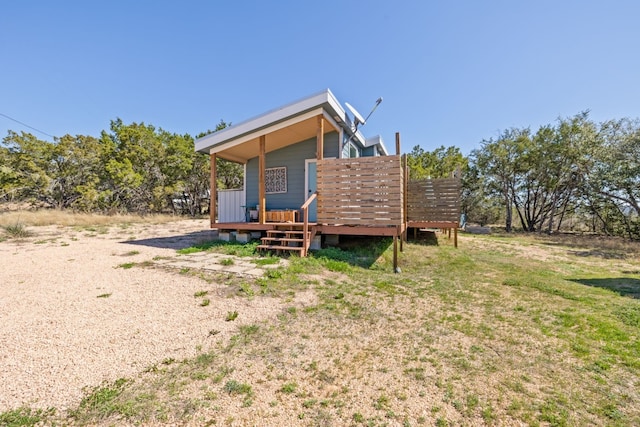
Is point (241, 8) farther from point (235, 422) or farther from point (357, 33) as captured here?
point (235, 422)

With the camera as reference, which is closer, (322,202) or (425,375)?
(425,375)

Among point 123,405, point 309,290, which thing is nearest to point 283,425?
point 123,405

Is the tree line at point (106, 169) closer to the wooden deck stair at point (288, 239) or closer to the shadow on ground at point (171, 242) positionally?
the shadow on ground at point (171, 242)

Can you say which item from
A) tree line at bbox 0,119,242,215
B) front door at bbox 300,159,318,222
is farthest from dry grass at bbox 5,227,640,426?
tree line at bbox 0,119,242,215

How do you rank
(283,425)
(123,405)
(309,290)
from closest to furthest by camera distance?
(283,425)
(123,405)
(309,290)

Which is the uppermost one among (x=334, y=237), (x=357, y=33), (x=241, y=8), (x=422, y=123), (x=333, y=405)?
(x=241, y=8)

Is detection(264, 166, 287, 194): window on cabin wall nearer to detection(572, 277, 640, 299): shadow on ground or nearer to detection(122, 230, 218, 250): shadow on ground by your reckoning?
detection(122, 230, 218, 250): shadow on ground

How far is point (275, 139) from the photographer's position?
8.23 metres

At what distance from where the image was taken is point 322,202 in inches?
255

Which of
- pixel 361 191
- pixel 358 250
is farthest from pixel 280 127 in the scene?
pixel 358 250

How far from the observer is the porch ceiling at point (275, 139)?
7410mm

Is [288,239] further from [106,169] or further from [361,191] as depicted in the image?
[106,169]

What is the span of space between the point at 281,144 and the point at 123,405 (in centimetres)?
790

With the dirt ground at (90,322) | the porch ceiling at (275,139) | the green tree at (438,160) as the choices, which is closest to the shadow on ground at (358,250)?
the dirt ground at (90,322)
